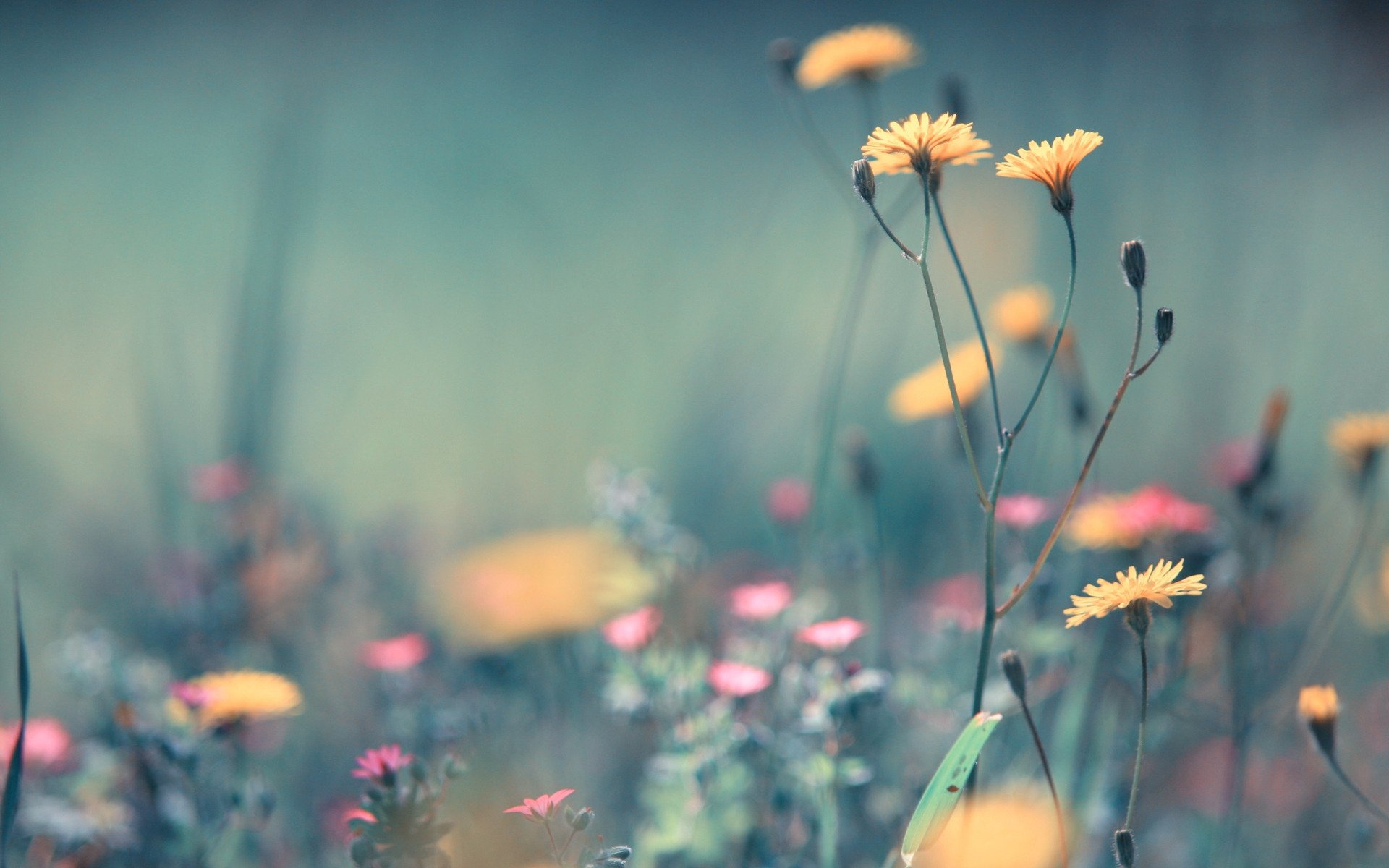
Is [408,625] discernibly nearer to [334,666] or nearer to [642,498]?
[334,666]

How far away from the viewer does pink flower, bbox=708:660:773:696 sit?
2.55 ft

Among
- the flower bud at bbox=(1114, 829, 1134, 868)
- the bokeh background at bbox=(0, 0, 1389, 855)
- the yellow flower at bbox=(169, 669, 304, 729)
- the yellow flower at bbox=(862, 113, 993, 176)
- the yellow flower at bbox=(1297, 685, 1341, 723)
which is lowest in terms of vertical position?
the flower bud at bbox=(1114, 829, 1134, 868)

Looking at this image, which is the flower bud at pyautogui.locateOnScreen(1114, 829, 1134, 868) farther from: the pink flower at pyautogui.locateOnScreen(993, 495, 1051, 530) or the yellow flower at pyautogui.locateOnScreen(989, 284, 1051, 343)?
the yellow flower at pyautogui.locateOnScreen(989, 284, 1051, 343)

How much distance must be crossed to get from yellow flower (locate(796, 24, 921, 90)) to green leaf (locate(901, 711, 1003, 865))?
63cm

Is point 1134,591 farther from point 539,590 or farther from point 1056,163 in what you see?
point 539,590

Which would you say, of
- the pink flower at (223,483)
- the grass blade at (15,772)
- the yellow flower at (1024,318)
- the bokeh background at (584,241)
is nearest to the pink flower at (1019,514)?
the yellow flower at (1024,318)

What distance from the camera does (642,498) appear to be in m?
1.02

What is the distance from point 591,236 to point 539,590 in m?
1.18

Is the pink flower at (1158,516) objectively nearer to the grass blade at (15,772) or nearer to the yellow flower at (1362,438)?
the yellow flower at (1362,438)

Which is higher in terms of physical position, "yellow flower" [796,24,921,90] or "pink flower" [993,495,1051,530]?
"yellow flower" [796,24,921,90]

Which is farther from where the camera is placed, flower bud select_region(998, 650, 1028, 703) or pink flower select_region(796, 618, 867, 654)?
pink flower select_region(796, 618, 867, 654)

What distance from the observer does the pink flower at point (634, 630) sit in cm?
90

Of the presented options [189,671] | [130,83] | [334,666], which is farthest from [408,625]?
[130,83]

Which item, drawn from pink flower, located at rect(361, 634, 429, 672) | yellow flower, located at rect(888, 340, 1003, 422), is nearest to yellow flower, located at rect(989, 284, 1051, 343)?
yellow flower, located at rect(888, 340, 1003, 422)
